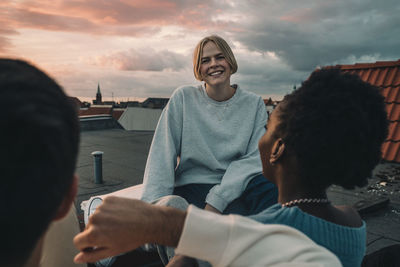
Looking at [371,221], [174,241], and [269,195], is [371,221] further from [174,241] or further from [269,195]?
[174,241]

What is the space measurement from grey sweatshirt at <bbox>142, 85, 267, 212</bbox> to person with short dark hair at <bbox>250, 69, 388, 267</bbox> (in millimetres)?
1104

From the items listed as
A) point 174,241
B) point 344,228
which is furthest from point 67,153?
point 344,228

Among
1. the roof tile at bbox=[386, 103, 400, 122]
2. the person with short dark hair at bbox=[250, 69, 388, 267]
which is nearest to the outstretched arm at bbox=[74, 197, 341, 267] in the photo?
the person with short dark hair at bbox=[250, 69, 388, 267]

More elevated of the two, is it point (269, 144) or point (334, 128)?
point (334, 128)

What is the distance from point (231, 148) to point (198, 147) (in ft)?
0.84

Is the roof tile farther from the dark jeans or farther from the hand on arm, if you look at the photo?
the hand on arm

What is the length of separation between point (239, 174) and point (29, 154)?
1.85 metres

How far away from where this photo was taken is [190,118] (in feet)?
8.20

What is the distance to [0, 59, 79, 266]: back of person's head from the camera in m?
Result: 0.60

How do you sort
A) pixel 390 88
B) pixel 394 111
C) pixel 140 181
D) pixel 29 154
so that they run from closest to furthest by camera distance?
pixel 29 154 → pixel 140 181 → pixel 394 111 → pixel 390 88

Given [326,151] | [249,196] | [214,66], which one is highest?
[214,66]

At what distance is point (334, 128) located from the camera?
104 centimetres

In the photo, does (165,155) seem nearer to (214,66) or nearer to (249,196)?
(249,196)

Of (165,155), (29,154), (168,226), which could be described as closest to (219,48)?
(165,155)
